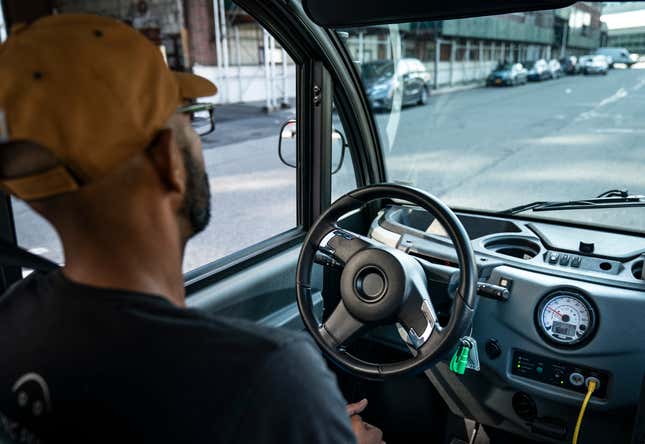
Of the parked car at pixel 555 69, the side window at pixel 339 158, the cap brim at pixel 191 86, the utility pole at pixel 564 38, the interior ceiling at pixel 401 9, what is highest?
the interior ceiling at pixel 401 9

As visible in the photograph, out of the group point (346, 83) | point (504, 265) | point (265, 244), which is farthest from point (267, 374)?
point (346, 83)

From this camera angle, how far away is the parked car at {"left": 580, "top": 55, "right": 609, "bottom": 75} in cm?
259

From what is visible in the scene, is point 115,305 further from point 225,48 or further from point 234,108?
point 225,48

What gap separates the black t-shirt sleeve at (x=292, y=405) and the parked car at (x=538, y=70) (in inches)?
123

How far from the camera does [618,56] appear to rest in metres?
2.36

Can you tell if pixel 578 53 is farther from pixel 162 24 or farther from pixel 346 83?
pixel 162 24

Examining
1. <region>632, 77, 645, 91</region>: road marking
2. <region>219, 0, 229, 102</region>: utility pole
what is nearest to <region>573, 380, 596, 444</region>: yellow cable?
<region>632, 77, 645, 91</region>: road marking

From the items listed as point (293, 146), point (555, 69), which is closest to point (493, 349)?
point (293, 146)

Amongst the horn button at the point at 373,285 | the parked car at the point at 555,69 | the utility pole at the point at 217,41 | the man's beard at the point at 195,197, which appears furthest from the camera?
the utility pole at the point at 217,41

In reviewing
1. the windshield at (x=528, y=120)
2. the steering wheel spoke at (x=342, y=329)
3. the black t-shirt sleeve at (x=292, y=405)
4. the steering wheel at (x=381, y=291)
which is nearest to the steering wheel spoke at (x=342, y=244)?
the steering wheel at (x=381, y=291)

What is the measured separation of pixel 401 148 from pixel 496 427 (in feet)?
5.23

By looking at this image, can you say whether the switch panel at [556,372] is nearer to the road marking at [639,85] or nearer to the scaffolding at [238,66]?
the road marking at [639,85]

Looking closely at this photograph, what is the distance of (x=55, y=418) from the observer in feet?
2.67

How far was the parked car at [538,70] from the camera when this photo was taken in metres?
3.41
